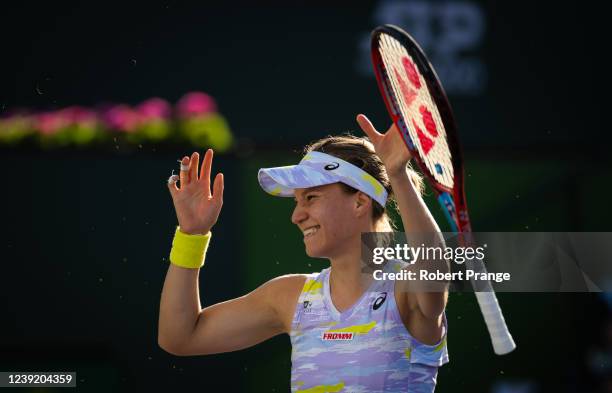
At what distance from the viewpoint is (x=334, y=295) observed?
2617mm

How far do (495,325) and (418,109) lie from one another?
598 millimetres

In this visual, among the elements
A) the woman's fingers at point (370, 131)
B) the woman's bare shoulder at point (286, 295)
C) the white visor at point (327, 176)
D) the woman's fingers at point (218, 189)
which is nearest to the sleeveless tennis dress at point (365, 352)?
the woman's bare shoulder at point (286, 295)

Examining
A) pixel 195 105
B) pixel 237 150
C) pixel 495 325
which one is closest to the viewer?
pixel 495 325

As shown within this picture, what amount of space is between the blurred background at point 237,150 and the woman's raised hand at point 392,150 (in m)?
1.44

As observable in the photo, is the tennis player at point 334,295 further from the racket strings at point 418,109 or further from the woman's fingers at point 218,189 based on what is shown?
the racket strings at point 418,109

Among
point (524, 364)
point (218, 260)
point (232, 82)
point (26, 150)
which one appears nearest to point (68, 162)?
point (26, 150)

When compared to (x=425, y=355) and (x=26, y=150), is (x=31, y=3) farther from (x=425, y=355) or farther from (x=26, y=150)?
(x=425, y=355)

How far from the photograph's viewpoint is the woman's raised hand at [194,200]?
109 inches

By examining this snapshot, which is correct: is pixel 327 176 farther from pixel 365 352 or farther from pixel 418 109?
pixel 365 352

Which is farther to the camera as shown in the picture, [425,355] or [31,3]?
[31,3]

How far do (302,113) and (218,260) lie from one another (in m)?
1.38

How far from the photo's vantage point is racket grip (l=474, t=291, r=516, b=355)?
87.9 inches

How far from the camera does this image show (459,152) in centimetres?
240

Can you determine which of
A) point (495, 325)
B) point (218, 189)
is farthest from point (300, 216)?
point (495, 325)
